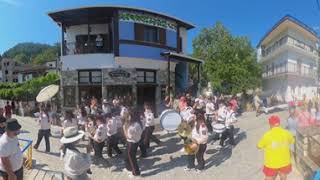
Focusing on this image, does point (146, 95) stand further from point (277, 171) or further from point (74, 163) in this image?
point (74, 163)

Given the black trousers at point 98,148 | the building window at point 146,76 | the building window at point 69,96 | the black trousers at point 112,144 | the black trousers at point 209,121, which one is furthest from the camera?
the building window at point 69,96

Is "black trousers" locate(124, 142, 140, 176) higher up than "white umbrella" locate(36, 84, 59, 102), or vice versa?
"white umbrella" locate(36, 84, 59, 102)

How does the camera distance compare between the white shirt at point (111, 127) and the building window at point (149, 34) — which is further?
the building window at point (149, 34)

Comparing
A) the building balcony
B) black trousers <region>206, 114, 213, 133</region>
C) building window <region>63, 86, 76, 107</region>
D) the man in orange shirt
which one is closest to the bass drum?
black trousers <region>206, 114, 213, 133</region>

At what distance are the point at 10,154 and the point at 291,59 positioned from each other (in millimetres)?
39646

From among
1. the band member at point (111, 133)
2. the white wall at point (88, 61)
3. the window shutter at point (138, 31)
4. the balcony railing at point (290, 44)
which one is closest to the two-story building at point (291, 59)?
the balcony railing at point (290, 44)

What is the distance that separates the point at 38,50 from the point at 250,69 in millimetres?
112252

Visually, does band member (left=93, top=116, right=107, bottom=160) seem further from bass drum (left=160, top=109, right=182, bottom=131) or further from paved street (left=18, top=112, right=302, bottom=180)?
bass drum (left=160, top=109, right=182, bottom=131)

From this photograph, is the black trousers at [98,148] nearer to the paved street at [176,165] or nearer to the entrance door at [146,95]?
the paved street at [176,165]

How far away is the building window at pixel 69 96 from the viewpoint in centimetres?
2472

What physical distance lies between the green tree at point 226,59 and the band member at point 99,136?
2525 centimetres

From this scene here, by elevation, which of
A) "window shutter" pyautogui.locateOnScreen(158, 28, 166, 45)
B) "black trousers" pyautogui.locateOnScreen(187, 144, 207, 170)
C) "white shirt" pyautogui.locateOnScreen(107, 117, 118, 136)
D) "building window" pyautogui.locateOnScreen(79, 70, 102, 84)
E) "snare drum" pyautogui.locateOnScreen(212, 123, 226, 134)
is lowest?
"black trousers" pyautogui.locateOnScreen(187, 144, 207, 170)

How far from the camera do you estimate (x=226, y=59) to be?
3619 cm

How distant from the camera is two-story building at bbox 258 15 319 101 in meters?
40.3
